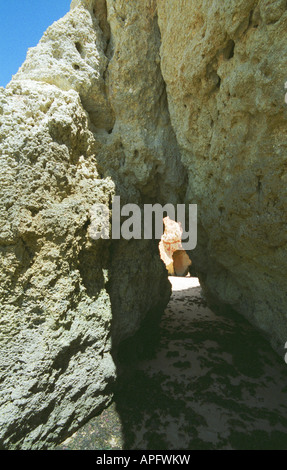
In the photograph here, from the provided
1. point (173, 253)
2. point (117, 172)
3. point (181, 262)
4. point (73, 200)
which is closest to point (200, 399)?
point (73, 200)

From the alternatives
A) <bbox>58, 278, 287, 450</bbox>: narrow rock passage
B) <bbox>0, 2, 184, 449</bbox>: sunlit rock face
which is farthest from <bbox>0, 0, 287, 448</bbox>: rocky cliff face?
<bbox>58, 278, 287, 450</bbox>: narrow rock passage

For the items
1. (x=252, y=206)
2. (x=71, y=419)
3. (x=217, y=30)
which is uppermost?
(x=217, y=30)

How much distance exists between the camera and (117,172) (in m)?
5.98

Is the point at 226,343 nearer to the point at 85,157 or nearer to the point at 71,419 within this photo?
the point at 71,419

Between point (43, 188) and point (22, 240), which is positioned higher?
point (43, 188)

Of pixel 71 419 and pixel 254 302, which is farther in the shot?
pixel 254 302

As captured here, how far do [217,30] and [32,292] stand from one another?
17.0 ft

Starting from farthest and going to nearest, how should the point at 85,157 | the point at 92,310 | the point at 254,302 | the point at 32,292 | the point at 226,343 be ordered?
1. the point at 226,343
2. the point at 254,302
3. the point at 85,157
4. the point at 92,310
5. the point at 32,292

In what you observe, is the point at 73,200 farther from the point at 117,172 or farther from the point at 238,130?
the point at 238,130

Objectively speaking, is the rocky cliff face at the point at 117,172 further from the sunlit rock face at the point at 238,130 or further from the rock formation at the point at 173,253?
the rock formation at the point at 173,253

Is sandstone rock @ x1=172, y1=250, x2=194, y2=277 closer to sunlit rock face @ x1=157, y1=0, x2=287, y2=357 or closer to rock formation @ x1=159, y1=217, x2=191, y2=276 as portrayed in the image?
rock formation @ x1=159, y1=217, x2=191, y2=276

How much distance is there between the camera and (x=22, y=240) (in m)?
3.96

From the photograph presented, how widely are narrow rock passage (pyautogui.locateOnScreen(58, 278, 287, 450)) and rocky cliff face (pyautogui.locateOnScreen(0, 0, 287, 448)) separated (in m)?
0.63
